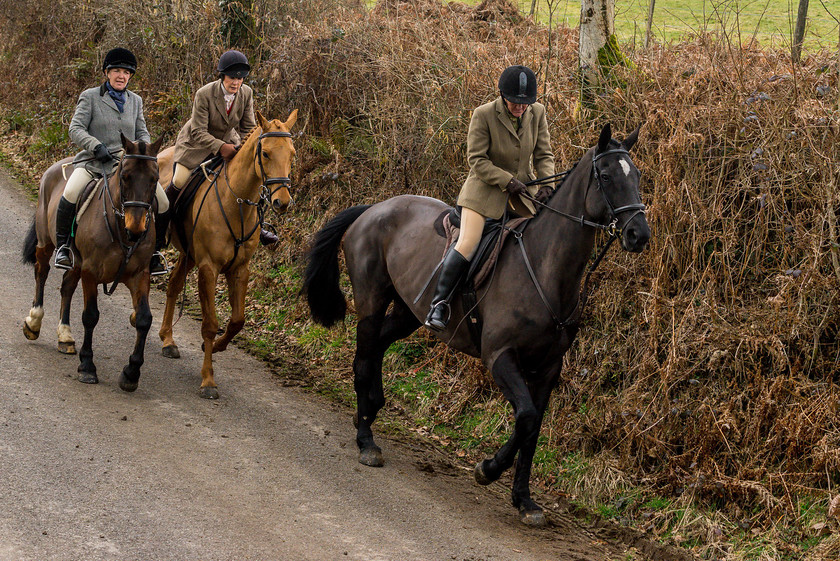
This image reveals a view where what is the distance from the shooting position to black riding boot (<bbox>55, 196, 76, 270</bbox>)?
29.5 feet

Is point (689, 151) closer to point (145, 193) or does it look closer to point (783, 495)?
point (783, 495)

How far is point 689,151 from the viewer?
770cm

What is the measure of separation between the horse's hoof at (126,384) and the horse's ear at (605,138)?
5026 mm

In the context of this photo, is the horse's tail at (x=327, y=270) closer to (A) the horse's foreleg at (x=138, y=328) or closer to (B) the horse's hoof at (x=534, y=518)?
(A) the horse's foreleg at (x=138, y=328)

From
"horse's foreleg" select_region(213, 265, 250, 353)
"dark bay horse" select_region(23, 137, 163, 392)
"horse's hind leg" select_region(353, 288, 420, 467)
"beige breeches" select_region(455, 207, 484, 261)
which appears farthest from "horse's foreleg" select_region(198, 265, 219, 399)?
"beige breeches" select_region(455, 207, 484, 261)

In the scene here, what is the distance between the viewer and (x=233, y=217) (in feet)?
29.0

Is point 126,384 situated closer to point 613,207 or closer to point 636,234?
point 613,207

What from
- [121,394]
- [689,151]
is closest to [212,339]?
[121,394]

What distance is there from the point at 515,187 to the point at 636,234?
1208mm

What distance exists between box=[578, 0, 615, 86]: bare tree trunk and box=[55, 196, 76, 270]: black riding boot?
5556mm

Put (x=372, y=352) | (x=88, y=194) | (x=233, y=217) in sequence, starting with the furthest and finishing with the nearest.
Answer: (x=88, y=194) < (x=233, y=217) < (x=372, y=352)

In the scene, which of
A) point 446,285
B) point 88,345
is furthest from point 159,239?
point 446,285

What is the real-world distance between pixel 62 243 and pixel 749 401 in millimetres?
6915

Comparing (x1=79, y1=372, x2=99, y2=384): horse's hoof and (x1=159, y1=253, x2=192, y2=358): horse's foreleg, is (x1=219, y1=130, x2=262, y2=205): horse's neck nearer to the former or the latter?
(x1=159, y1=253, x2=192, y2=358): horse's foreleg
